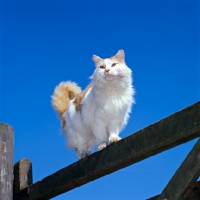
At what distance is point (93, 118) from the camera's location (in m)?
3.81

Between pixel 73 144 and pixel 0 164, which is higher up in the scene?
pixel 73 144

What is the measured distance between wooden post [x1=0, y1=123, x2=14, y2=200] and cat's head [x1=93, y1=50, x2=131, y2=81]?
3.13ft

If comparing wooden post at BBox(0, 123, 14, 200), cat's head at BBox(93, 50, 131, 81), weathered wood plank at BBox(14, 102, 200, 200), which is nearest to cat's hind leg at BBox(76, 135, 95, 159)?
cat's head at BBox(93, 50, 131, 81)

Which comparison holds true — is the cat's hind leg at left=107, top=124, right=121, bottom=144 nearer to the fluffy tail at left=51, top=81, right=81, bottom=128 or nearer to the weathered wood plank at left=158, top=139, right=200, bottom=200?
the fluffy tail at left=51, top=81, right=81, bottom=128

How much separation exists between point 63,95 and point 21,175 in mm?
1365

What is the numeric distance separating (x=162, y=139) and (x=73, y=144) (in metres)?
1.91

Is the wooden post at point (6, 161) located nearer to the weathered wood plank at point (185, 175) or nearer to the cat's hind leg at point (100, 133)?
the cat's hind leg at point (100, 133)

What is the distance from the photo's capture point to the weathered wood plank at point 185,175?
2236 mm

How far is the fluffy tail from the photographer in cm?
454

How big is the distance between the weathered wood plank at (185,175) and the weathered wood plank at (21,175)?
1423 mm

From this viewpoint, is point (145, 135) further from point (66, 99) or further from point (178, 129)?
point (66, 99)

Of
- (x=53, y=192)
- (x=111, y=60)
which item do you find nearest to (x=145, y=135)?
(x=53, y=192)

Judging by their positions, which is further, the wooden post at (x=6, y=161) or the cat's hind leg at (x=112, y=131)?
the cat's hind leg at (x=112, y=131)

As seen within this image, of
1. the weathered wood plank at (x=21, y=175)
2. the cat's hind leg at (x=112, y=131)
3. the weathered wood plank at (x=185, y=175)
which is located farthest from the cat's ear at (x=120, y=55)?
the weathered wood plank at (x=185, y=175)
